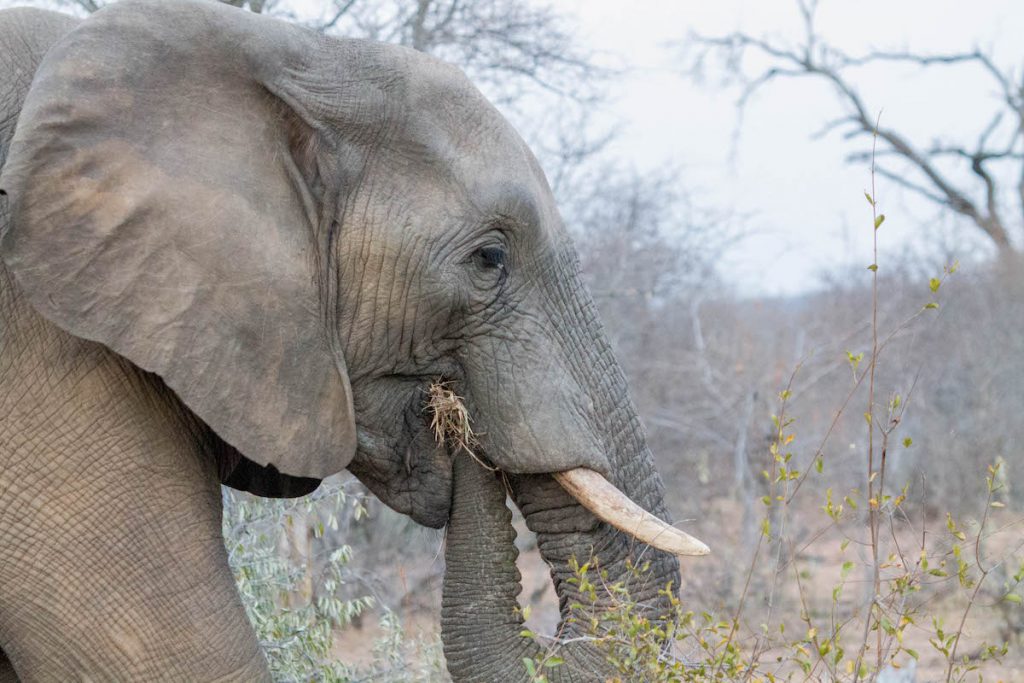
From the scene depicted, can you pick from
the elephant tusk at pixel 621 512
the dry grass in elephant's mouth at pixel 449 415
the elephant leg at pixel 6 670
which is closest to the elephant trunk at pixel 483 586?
the dry grass in elephant's mouth at pixel 449 415

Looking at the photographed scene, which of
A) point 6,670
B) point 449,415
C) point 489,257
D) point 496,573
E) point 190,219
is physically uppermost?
point 489,257

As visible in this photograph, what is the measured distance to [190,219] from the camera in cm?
241

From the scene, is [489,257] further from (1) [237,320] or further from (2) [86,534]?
(2) [86,534]

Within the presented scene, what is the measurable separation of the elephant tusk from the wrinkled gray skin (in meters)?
0.04

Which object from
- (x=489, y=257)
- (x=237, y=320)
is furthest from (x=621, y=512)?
(x=237, y=320)

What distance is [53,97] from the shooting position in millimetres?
2311

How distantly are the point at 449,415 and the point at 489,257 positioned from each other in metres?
0.37

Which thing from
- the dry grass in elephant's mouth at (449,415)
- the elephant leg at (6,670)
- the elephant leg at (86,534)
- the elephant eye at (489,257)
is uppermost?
the elephant eye at (489,257)

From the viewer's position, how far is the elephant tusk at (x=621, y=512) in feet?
8.93

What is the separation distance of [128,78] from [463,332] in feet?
2.90

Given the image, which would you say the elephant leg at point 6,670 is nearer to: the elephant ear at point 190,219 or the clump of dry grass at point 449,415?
the elephant ear at point 190,219

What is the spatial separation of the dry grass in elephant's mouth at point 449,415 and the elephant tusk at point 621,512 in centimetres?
21

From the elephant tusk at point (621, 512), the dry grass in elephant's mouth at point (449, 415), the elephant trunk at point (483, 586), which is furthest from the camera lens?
the elephant trunk at point (483, 586)

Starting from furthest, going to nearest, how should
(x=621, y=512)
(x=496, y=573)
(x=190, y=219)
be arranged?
(x=496, y=573), (x=621, y=512), (x=190, y=219)
